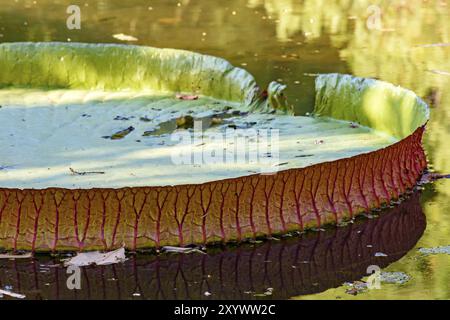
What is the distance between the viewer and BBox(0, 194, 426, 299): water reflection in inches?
191

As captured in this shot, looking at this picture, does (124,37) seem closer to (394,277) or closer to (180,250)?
(180,250)

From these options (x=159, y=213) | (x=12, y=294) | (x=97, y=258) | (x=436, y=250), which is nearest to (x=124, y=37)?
(x=159, y=213)

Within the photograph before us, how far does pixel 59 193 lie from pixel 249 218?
2.41 ft

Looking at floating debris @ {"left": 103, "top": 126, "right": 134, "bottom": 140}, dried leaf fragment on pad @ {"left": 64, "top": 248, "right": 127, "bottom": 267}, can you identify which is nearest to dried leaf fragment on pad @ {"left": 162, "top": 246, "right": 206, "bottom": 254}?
dried leaf fragment on pad @ {"left": 64, "top": 248, "right": 127, "bottom": 267}

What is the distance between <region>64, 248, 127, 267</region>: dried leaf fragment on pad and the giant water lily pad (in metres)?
0.04

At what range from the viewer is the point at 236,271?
5.05m

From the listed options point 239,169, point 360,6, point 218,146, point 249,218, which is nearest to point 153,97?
point 218,146

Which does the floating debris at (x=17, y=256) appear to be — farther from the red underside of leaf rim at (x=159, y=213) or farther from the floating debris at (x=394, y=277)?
the floating debris at (x=394, y=277)

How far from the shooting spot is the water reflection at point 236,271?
16.0 feet

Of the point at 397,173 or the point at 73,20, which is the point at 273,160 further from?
the point at 73,20

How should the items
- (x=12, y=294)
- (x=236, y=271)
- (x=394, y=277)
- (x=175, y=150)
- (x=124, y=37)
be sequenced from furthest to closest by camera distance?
(x=124, y=37)
(x=175, y=150)
(x=236, y=271)
(x=394, y=277)
(x=12, y=294)

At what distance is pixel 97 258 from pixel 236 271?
519mm

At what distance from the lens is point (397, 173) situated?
19.2ft

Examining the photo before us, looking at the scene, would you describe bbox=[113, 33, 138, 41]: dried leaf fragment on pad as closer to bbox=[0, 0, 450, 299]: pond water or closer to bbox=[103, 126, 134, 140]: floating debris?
bbox=[0, 0, 450, 299]: pond water
